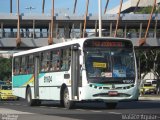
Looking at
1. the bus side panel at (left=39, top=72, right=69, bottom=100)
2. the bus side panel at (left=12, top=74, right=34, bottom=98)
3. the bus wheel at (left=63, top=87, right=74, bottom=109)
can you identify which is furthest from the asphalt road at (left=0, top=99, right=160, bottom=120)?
the bus side panel at (left=12, top=74, right=34, bottom=98)

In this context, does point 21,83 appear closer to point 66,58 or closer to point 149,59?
point 66,58

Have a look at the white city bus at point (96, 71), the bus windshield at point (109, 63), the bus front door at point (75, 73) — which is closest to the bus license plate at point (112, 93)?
the white city bus at point (96, 71)

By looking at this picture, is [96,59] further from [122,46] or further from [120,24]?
A: [120,24]

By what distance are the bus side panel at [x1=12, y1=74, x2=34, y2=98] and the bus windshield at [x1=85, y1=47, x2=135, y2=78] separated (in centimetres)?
712

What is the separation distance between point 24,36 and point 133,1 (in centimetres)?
5389

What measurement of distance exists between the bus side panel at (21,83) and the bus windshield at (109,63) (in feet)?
23.4

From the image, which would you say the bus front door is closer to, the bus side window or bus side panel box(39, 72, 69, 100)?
the bus side window

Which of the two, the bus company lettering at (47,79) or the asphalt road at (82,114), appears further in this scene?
the bus company lettering at (47,79)

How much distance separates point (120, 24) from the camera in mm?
75875

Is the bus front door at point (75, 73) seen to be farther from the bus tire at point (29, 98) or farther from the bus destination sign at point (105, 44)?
the bus tire at point (29, 98)

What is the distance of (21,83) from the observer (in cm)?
3219

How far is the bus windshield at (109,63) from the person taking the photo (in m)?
23.3

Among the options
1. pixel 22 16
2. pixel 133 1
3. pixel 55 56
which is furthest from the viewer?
pixel 133 1

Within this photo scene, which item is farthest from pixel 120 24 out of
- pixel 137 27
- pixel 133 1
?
pixel 133 1
